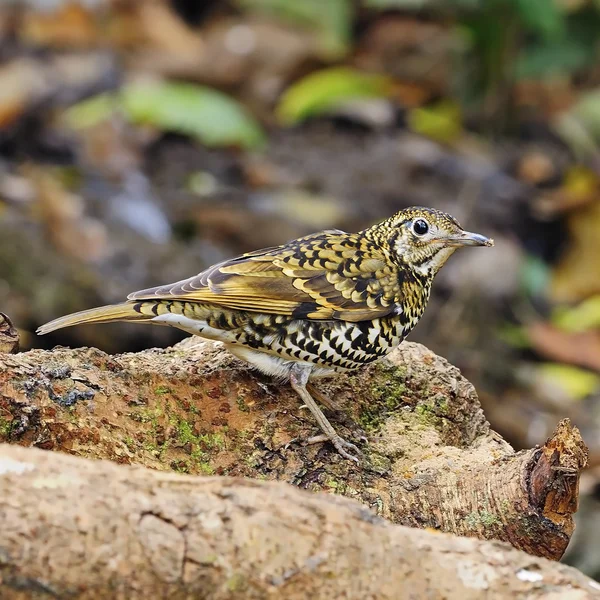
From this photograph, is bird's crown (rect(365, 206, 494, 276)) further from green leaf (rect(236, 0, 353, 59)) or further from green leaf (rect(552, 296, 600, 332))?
green leaf (rect(236, 0, 353, 59))

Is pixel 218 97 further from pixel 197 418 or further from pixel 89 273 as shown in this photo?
pixel 197 418

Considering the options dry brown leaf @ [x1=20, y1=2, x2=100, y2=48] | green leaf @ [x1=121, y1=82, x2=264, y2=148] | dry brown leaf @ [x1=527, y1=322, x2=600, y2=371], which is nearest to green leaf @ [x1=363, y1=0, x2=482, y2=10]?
green leaf @ [x1=121, y1=82, x2=264, y2=148]

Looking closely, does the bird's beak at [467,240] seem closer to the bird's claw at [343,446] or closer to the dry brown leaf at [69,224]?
the bird's claw at [343,446]

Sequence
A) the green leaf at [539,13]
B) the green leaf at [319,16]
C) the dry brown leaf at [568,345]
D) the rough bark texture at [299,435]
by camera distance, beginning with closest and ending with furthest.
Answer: the rough bark texture at [299,435] → the dry brown leaf at [568,345] → the green leaf at [539,13] → the green leaf at [319,16]

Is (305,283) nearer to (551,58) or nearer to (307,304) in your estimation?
(307,304)

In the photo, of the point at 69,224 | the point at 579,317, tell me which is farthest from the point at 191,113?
the point at 579,317

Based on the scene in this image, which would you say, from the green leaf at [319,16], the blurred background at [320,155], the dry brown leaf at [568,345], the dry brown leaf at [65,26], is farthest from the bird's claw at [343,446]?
the dry brown leaf at [65,26]
